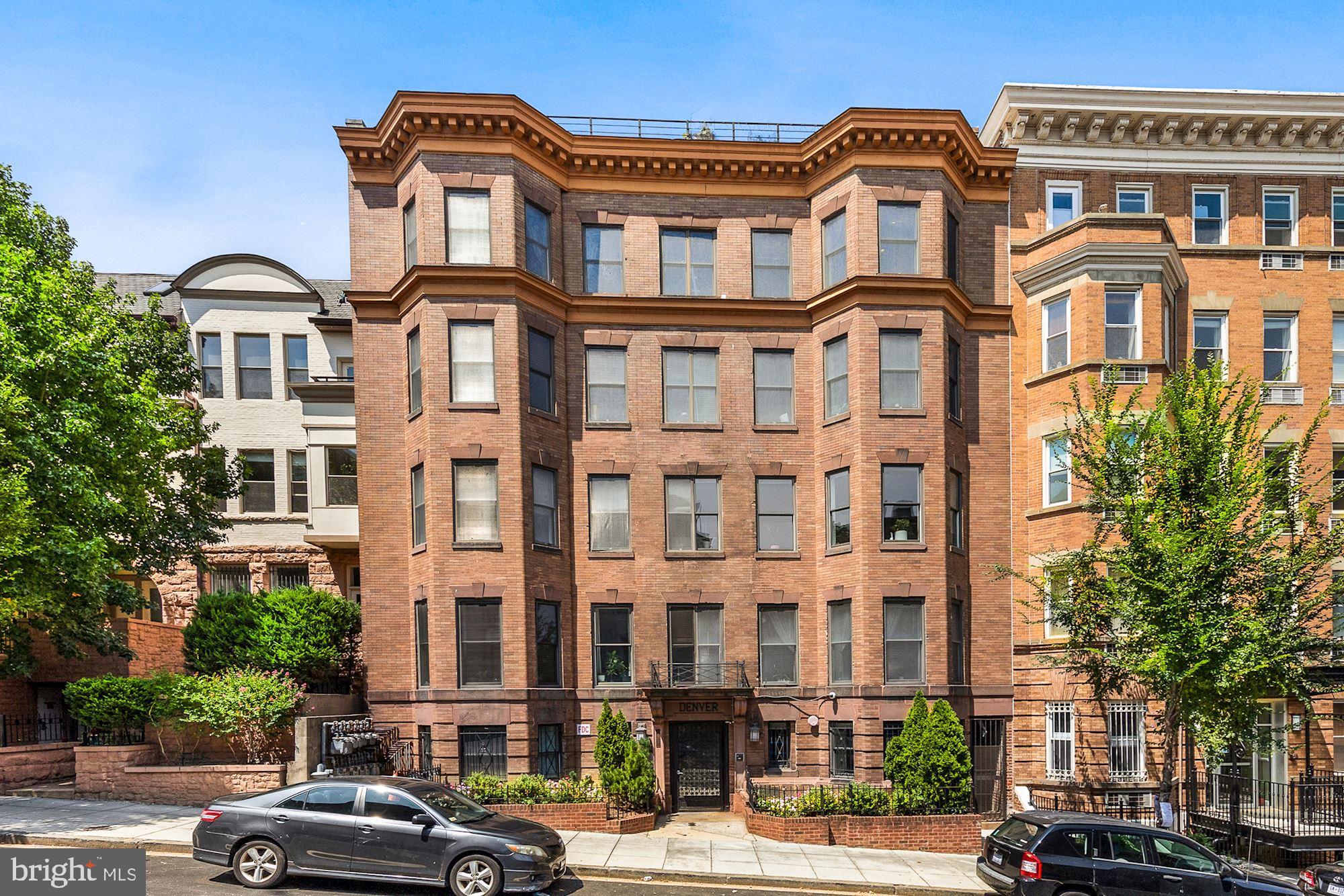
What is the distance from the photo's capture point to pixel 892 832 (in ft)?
61.7

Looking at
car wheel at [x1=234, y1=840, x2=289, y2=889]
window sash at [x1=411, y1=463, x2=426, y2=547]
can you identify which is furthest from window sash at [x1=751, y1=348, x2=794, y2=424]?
car wheel at [x1=234, y1=840, x2=289, y2=889]

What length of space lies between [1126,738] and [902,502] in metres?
7.54

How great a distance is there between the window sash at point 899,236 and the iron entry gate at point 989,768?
37.5ft

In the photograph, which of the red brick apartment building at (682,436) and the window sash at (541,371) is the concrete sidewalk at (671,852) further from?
the window sash at (541,371)

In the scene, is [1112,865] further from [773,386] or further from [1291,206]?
[1291,206]

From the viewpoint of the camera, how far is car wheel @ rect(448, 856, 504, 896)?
43.0 ft

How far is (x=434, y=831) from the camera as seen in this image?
523 inches

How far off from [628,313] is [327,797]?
1412cm

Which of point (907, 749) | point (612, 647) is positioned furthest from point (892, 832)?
point (612, 647)

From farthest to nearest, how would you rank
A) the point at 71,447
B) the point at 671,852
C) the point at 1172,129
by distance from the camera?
the point at 1172,129, the point at 71,447, the point at 671,852

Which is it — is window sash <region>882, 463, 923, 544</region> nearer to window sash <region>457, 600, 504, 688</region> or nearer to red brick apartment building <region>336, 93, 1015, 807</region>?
red brick apartment building <region>336, 93, 1015, 807</region>

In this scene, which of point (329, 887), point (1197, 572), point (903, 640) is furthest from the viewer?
point (903, 640)

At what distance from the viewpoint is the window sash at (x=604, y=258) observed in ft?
79.9

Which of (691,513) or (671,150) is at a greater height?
(671,150)
